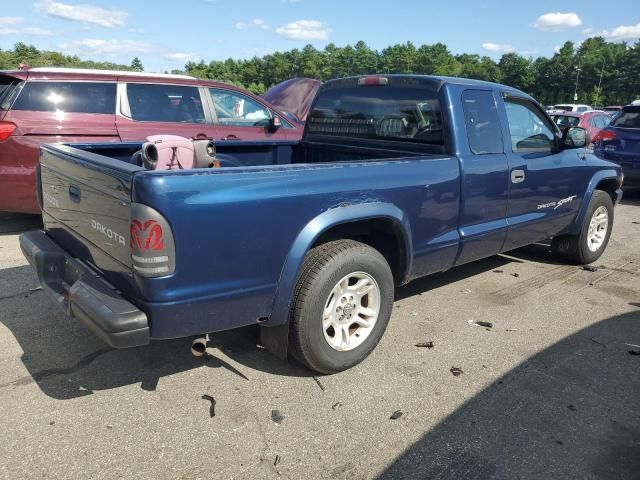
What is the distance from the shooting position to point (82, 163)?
288cm

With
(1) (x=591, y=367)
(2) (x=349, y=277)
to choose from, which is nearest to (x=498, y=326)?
(1) (x=591, y=367)

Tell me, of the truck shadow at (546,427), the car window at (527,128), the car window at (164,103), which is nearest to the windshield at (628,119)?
the car window at (527,128)

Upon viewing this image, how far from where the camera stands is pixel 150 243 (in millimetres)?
2406

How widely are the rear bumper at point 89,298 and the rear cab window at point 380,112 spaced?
248cm

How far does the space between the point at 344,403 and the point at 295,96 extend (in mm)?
8595

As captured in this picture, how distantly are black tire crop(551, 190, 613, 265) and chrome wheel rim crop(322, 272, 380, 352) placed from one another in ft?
10.1

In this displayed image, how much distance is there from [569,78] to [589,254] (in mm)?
87669

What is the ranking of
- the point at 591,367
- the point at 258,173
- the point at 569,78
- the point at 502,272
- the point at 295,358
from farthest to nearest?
the point at 569,78
the point at 502,272
the point at 591,367
the point at 295,358
the point at 258,173

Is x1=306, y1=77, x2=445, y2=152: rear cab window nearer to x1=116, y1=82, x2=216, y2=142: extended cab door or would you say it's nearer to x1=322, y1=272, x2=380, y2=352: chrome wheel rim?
x1=322, y1=272, x2=380, y2=352: chrome wheel rim

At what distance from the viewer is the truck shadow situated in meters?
2.51

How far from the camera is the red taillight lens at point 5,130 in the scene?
571 centimetres

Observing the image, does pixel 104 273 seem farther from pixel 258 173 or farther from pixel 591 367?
pixel 591 367

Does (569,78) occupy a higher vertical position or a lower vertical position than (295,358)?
higher

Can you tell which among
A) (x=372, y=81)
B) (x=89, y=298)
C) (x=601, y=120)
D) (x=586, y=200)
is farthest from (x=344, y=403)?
(x=601, y=120)
